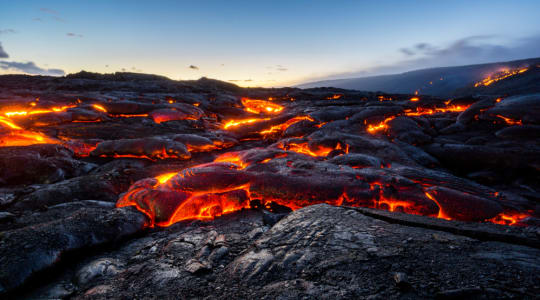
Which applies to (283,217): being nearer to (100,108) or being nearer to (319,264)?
(319,264)

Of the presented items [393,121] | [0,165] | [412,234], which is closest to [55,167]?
[0,165]

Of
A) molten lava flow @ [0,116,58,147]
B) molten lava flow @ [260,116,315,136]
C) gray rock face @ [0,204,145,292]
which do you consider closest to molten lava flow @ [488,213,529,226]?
gray rock face @ [0,204,145,292]

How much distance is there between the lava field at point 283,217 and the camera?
1662mm

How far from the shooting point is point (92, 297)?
1.92 metres

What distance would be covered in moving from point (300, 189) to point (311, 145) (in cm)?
367

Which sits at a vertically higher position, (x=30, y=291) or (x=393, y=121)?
(x=393, y=121)

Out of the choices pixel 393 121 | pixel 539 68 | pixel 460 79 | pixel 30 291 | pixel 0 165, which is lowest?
pixel 30 291

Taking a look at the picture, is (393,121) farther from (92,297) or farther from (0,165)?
(0,165)

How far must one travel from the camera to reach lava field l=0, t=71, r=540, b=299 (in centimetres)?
166

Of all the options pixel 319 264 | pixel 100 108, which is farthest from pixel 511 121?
pixel 100 108

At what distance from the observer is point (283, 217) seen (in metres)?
3.07

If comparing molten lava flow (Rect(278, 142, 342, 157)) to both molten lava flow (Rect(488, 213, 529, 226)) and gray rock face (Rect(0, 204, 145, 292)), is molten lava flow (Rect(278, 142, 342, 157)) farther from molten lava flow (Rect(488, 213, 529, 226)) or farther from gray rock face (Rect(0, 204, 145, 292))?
gray rock face (Rect(0, 204, 145, 292))

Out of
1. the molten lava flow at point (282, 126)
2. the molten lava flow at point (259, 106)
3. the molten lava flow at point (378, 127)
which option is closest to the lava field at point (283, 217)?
the molten lava flow at point (378, 127)

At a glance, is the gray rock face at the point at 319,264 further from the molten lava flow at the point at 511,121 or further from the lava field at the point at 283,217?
the molten lava flow at the point at 511,121
